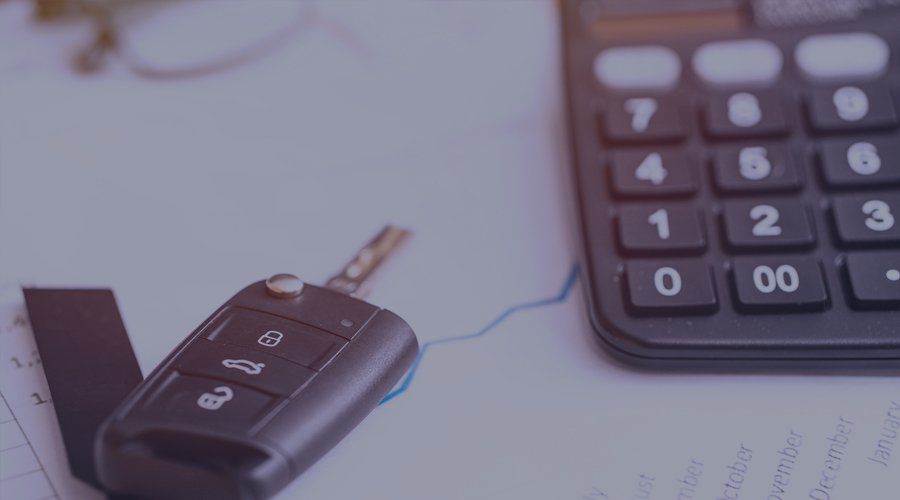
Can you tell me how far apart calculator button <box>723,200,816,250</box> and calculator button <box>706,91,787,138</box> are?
4 cm

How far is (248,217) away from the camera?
1.31 ft

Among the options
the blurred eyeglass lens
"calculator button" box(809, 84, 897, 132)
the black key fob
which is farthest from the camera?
the blurred eyeglass lens

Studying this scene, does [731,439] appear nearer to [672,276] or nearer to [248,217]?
[672,276]

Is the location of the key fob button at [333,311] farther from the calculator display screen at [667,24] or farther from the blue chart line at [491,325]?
the calculator display screen at [667,24]

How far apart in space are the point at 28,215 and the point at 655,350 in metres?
0.26

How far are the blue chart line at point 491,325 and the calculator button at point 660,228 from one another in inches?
1.2

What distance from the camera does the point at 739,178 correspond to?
37 centimetres

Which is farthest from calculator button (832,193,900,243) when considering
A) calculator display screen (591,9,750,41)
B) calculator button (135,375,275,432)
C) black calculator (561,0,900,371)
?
calculator button (135,375,275,432)

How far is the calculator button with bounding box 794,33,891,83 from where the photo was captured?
0.40 metres

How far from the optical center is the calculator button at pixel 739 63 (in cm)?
40

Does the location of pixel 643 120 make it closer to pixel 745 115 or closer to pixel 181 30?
pixel 745 115

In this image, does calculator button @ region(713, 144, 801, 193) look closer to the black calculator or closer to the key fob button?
the black calculator

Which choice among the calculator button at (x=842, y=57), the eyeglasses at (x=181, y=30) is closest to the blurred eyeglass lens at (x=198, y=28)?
the eyeglasses at (x=181, y=30)

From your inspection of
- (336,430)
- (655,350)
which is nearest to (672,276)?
(655,350)
